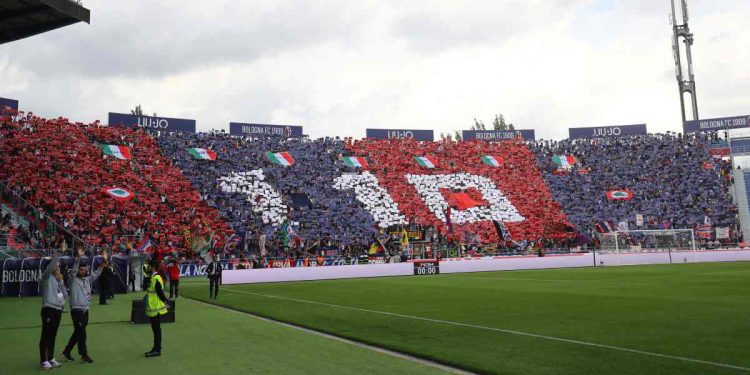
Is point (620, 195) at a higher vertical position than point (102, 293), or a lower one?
higher

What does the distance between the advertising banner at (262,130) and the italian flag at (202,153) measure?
7.42 meters

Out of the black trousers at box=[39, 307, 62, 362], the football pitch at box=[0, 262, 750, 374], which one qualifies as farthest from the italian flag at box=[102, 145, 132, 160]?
the black trousers at box=[39, 307, 62, 362]

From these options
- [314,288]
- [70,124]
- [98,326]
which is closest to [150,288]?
[98,326]

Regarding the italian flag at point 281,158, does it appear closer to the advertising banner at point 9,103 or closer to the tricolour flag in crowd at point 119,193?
the tricolour flag in crowd at point 119,193

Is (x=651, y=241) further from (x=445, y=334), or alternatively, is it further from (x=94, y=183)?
(x=94, y=183)

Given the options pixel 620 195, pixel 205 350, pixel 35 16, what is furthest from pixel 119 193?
pixel 620 195

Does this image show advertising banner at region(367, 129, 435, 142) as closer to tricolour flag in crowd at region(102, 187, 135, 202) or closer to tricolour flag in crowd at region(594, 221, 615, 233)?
tricolour flag in crowd at region(594, 221, 615, 233)

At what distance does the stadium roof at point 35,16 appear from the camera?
17.5m

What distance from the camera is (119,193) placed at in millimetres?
51344

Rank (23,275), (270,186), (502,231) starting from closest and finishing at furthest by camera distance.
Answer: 1. (23,275)
2. (270,186)
3. (502,231)

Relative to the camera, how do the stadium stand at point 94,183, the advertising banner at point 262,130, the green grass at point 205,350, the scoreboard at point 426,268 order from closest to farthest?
1. the green grass at point 205,350
2. the scoreboard at point 426,268
3. the stadium stand at point 94,183
4. the advertising banner at point 262,130

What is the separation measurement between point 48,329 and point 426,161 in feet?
208

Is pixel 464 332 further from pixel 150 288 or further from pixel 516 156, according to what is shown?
pixel 516 156

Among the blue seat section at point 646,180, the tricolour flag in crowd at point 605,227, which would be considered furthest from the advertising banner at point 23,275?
the blue seat section at point 646,180
